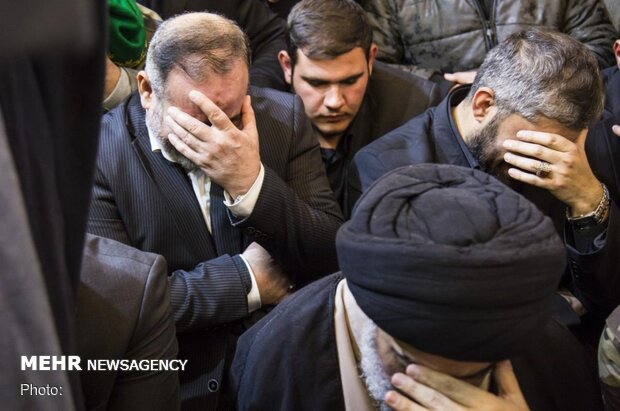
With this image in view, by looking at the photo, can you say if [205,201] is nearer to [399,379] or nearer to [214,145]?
[214,145]

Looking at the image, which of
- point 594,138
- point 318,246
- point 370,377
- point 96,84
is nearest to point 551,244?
point 370,377

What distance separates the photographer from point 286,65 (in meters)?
2.50

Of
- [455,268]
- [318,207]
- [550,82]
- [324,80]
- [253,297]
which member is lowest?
[253,297]

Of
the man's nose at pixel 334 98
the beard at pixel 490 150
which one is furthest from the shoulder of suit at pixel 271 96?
the beard at pixel 490 150

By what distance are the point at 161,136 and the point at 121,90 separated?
385 millimetres

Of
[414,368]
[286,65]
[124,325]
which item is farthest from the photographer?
[286,65]

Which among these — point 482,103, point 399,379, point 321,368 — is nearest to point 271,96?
point 482,103

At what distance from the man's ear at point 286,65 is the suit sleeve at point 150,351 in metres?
1.29

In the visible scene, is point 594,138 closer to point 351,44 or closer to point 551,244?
point 351,44

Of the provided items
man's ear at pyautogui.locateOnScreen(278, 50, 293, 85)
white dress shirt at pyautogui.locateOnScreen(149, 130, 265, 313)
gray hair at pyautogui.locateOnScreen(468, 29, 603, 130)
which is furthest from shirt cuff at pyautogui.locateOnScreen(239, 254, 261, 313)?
man's ear at pyautogui.locateOnScreen(278, 50, 293, 85)

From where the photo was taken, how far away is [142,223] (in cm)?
177

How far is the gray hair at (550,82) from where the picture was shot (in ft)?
6.09

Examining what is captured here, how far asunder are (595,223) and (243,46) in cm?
98

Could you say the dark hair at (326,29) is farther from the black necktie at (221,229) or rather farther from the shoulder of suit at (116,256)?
the shoulder of suit at (116,256)
